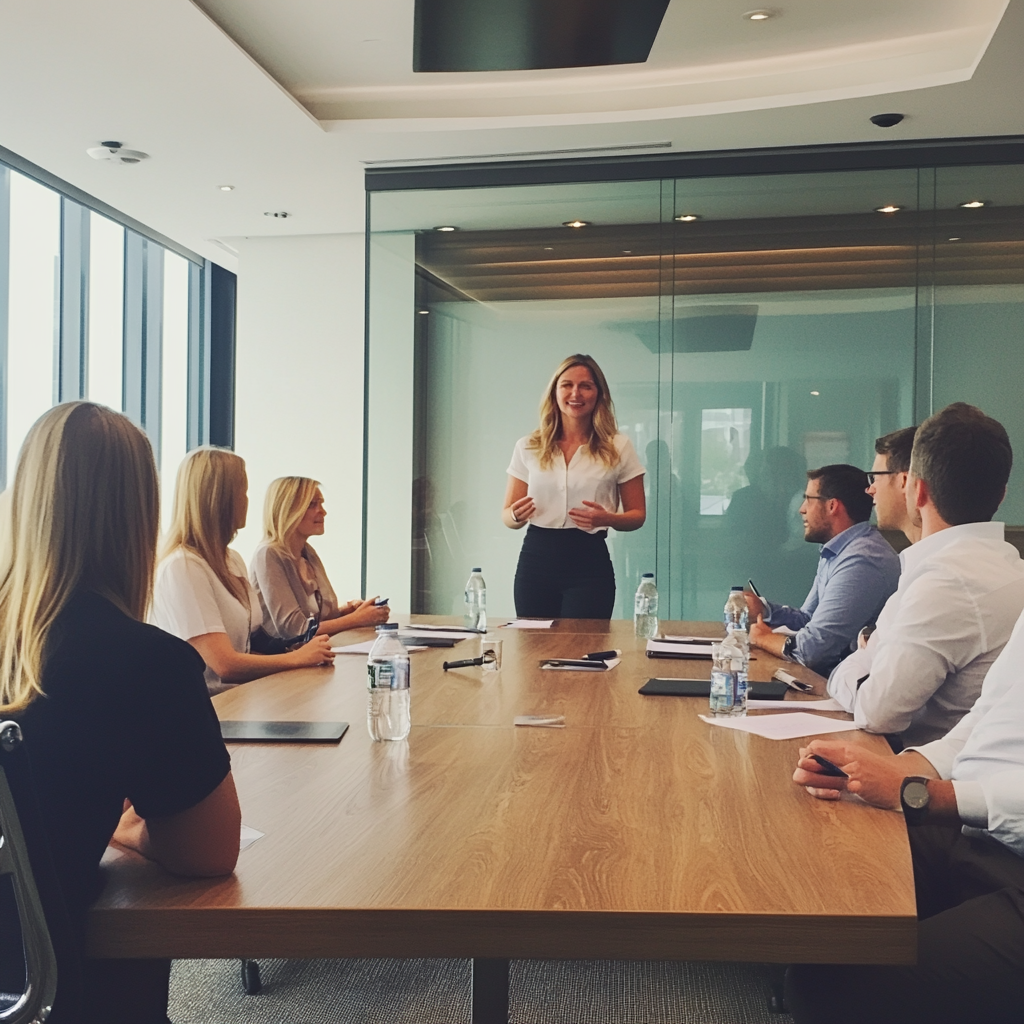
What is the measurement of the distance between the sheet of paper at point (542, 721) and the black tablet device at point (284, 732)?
14.2 inches

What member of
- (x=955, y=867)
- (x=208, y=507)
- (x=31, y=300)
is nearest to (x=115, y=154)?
(x=31, y=300)

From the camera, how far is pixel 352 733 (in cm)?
219

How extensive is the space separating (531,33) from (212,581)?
2562mm

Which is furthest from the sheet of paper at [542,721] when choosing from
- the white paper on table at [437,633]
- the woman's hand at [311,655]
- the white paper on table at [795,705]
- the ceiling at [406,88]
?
the ceiling at [406,88]

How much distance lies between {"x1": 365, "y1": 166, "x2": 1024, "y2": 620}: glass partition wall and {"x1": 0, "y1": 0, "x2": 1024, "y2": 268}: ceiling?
1.12 ft

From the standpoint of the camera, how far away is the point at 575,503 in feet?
14.9

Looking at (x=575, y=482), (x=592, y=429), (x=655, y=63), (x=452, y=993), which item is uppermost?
(x=655, y=63)

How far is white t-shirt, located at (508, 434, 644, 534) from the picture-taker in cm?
454

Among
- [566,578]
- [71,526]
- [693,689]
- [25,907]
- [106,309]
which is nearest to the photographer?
[25,907]

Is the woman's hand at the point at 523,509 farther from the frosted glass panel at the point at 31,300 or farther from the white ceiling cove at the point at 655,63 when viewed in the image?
the frosted glass panel at the point at 31,300

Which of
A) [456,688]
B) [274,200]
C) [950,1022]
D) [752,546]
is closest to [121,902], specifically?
[950,1022]

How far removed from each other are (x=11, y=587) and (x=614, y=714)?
4.38 ft

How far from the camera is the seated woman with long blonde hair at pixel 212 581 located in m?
2.89

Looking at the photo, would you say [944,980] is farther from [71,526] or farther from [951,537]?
[71,526]
